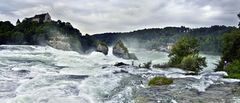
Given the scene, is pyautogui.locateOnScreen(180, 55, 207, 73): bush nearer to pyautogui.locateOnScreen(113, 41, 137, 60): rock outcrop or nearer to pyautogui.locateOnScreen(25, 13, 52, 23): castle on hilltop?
pyautogui.locateOnScreen(113, 41, 137, 60): rock outcrop

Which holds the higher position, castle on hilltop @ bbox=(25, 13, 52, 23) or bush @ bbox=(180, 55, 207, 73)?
castle on hilltop @ bbox=(25, 13, 52, 23)

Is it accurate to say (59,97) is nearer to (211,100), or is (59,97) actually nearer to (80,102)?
(80,102)

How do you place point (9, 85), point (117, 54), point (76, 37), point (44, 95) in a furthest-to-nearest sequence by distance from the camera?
point (76, 37) → point (117, 54) → point (9, 85) → point (44, 95)

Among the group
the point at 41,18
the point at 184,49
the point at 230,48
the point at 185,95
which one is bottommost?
the point at 185,95

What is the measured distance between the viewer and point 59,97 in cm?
2189

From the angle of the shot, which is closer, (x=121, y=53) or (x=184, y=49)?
(x=184, y=49)

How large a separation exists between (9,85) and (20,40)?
9831cm

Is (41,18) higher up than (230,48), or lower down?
higher up

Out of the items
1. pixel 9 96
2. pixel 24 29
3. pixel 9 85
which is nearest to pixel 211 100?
pixel 9 96

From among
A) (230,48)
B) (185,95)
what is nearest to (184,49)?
(230,48)

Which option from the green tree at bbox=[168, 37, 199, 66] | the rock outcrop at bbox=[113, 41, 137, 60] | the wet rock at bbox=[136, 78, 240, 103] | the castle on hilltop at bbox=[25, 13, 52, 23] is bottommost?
the rock outcrop at bbox=[113, 41, 137, 60]

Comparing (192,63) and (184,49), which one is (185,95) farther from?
(184,49)

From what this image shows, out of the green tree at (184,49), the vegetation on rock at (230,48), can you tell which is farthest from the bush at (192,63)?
the green tree at (184,49)

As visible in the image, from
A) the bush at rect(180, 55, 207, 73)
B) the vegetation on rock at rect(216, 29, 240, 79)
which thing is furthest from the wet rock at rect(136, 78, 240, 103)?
the vegetation on rock at rect(216, 29, 240, 79)
